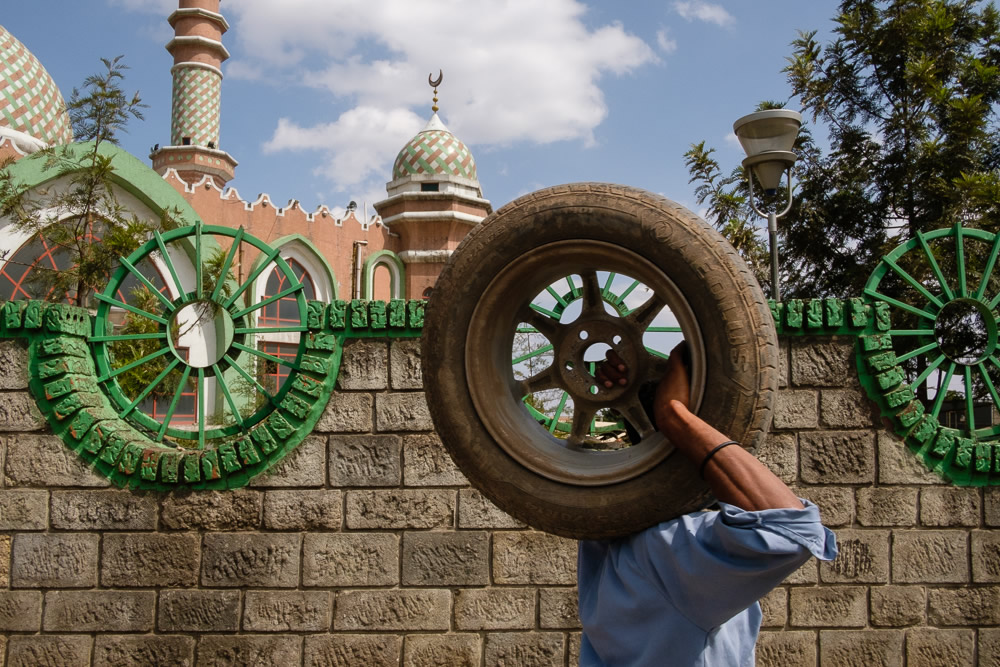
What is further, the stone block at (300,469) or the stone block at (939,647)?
the stone block at (300,469)

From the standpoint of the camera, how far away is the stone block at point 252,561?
4.76 m

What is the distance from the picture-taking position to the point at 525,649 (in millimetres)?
4719

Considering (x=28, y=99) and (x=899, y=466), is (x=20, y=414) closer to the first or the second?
(x=899, y=466)

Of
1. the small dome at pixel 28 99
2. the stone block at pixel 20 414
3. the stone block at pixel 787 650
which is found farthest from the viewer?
the small dome at pixel 28 99

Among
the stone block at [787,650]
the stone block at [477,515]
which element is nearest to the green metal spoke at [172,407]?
the stone block at [477,515]

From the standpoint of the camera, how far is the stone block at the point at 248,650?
473cm

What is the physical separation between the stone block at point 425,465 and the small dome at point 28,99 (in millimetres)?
9876

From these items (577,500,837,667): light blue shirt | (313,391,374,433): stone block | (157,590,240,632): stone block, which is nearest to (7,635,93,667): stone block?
(157,590,240,632): stone block

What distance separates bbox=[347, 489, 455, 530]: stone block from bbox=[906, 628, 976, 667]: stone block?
2.65 m

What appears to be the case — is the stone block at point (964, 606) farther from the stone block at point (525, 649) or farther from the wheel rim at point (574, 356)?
the wheel rim at point (574, 356)

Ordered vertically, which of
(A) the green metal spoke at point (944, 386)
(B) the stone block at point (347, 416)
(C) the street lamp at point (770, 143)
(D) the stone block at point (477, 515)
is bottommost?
(D) the stone block at point (477, 515)

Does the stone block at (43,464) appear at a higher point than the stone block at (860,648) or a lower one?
higher

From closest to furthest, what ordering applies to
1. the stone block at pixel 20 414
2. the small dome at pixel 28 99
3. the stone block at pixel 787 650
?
the stone block at pixel 787 650 → the stone block at pixel 20 414 → the small dome at pixel 28 99

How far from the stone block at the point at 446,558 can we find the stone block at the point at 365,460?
36 centimetres
